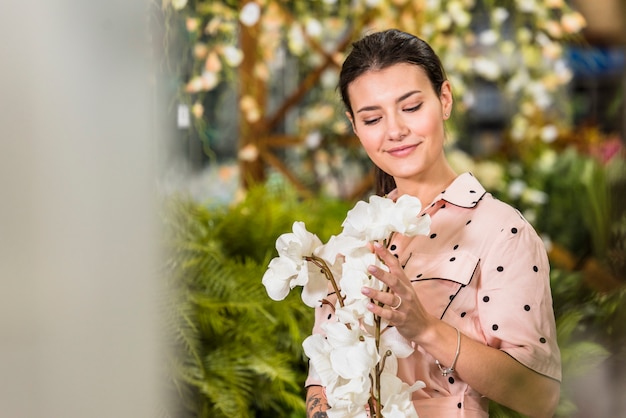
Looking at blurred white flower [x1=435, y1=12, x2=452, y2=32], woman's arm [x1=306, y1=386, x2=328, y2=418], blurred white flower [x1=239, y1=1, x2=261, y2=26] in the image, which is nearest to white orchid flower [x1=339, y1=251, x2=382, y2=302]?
woman's arm [x1=306, y1=386, x2=328, y2=418]

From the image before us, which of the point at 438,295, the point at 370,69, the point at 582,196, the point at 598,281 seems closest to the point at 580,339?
the point at 598,281

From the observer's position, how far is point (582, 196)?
3.50 m

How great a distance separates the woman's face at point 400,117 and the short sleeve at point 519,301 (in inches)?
5.8

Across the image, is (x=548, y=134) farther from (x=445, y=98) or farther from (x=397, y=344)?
(x=397, y=344)

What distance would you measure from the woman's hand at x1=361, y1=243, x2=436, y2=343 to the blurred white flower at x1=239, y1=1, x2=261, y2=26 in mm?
2155

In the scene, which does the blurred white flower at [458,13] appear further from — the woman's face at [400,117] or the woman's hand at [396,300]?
the woman's hand at [396,300]

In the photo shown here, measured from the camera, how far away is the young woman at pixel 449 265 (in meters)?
0.98

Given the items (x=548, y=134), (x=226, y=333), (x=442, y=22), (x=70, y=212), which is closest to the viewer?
(x=70, y=212)

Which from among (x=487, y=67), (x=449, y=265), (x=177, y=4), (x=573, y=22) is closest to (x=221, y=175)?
(x=487, y=67)

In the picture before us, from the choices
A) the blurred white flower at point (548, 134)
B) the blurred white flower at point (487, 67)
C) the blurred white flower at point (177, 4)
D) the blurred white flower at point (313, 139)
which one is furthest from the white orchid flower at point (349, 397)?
the blurred white flower at point (548, 134)

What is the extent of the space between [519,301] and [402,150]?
242 millimetres

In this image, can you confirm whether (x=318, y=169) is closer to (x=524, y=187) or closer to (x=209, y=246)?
(x=524, y=187)

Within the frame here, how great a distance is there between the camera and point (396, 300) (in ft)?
2.93

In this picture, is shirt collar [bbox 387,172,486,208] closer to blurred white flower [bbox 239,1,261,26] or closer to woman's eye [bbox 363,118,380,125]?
woman's eye [bbox 363,118,380,125]
